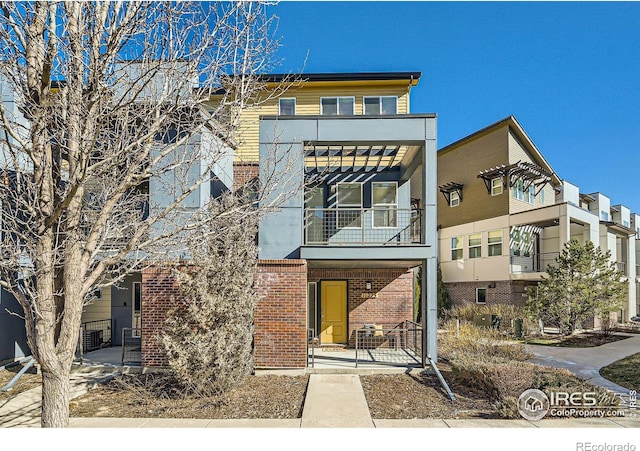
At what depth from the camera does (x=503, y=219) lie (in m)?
20.5

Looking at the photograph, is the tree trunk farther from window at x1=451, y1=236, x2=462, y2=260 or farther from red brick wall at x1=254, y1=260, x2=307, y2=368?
window at x1=451, y1=236, x2=462, y2=260

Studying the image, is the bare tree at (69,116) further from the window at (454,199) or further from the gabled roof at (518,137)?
the window at (454,199)

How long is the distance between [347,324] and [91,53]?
10.7 metres

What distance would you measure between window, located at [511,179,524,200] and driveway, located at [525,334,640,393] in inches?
326

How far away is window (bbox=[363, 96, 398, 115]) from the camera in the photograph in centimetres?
1509

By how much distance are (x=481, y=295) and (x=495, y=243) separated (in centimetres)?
308

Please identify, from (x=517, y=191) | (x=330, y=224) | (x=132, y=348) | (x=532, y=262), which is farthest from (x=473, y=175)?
(x=132, y=348)

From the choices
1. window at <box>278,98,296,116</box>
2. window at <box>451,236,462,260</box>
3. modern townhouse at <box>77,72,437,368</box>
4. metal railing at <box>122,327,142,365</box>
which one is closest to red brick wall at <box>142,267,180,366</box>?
modern townhouse at <box>77,72,437,368</box>

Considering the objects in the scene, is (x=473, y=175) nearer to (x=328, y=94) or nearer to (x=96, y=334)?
(x=328, y=94)

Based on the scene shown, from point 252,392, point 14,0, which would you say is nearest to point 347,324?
point 252,392

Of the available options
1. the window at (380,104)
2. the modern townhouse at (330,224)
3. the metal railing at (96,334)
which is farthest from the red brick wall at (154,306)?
the window at (380,104)

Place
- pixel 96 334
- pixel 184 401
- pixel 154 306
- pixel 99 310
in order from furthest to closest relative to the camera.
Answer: pixel 99 310 → pixel 96 334 → pixel 154 306 → pixel 184 401

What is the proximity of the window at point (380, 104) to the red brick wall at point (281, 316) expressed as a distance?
26.2 feet

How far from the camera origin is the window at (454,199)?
24062 millimetres
